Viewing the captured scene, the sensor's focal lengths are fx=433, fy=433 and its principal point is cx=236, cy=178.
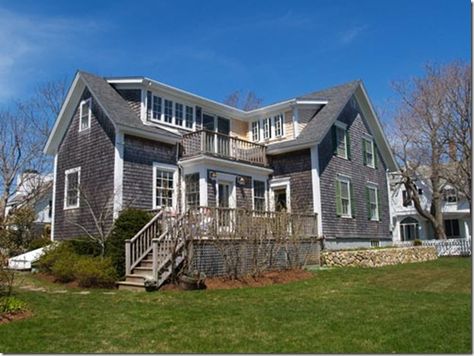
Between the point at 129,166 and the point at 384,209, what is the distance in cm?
1475

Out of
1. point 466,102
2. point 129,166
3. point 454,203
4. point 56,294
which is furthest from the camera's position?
point 454,203

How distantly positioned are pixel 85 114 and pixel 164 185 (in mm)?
4313

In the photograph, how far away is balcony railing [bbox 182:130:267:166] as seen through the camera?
648 inches

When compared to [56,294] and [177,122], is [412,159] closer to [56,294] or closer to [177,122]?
[177,122]

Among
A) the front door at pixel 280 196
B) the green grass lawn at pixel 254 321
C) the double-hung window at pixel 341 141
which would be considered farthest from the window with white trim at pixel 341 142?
the green grass lawn at pixel 254 321

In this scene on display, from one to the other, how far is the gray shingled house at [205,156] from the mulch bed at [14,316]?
191 inches

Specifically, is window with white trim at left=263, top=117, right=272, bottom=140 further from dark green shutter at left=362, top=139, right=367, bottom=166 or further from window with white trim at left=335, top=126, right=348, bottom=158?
dark green shutter at left=362, top=139, right=367, bottom=166

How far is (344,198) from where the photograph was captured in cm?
1994

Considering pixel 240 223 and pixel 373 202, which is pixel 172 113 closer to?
pixel 240 223

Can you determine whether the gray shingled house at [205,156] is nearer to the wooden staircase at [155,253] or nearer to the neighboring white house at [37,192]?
the wooden staircase at [155,253]

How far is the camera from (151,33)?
10445 mm

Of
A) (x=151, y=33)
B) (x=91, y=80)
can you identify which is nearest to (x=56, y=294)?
(x=151, y=33)

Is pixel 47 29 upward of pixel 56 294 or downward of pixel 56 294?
upward

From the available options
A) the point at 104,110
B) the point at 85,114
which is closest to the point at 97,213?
the point at 104,110
